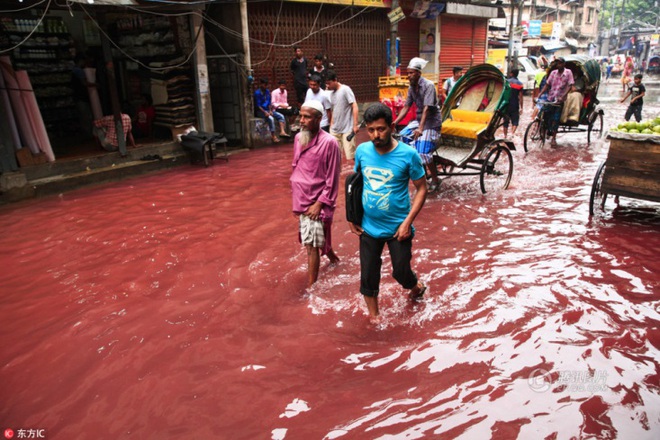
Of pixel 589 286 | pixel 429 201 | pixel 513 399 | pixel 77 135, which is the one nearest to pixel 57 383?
Result: pixel 513 399

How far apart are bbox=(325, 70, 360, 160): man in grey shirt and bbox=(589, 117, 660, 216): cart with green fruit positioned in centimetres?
367

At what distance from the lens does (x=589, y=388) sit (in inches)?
120

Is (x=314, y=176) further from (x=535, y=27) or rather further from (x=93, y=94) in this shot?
(x=535, y=27)

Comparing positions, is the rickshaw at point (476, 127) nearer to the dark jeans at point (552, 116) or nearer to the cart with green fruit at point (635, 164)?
the cart with green fruit at point (635, 164)

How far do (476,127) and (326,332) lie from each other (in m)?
4.93

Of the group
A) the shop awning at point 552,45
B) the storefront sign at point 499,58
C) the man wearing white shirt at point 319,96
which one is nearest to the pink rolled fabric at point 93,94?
the man wearing white shirt at point 319,96

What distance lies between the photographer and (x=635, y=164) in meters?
5.74

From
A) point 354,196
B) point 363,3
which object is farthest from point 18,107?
point 363,3

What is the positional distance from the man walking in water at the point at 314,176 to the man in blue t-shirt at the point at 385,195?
68 cm

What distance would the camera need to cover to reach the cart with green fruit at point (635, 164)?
5.59m

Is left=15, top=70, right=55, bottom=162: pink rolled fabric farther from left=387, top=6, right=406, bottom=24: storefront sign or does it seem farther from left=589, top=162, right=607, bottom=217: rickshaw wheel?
left=387, top=6, right=406, bottom=24: storefront sign

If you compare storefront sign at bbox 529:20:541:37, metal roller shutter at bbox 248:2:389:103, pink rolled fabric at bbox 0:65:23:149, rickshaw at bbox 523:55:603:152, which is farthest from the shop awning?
pink rolled fabric at bbox 0:65:23:149

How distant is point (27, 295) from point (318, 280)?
2828mm

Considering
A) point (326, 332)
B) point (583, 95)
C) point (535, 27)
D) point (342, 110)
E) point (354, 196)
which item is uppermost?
point (535, 27)
